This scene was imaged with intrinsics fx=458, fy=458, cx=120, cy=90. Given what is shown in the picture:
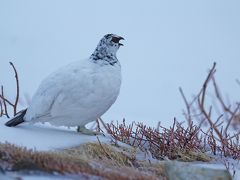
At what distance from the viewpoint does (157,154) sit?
360 cm

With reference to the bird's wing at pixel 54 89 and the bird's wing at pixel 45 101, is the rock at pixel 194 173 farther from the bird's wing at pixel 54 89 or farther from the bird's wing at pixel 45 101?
the bird's wing at pixel 45 101

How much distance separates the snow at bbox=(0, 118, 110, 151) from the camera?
311cm

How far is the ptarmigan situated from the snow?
0.10 m

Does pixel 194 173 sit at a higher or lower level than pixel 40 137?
higher

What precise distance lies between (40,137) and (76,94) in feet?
1.49

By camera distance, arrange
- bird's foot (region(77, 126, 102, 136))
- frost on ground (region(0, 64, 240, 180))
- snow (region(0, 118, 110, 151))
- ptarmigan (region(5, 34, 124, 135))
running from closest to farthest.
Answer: frost on ground (region(0, 64, 240, 180)) → snow (region(0, 118, 110, 151)) → ptarmigan (region(5, 34, 124, 135)) → bird's foot (region(77, 126, 102, 136))

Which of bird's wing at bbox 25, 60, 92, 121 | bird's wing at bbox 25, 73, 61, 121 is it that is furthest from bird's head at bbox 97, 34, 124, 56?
bird's wing at bbox 25, 73, 61, 121

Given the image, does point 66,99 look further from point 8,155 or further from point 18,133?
point 8,155

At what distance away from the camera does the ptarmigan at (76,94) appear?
11.8 ft

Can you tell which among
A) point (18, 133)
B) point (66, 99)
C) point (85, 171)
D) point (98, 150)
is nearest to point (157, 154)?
point (98, 150)

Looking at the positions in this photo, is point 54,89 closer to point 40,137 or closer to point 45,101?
point 45,101

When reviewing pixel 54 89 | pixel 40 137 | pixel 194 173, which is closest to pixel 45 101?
pixel 54 89

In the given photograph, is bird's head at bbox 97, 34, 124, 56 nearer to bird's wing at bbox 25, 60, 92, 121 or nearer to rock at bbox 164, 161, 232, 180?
bird's wing at bbox 25, 60, 92, 121

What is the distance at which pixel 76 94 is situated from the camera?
3592mm
